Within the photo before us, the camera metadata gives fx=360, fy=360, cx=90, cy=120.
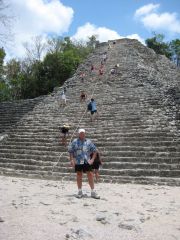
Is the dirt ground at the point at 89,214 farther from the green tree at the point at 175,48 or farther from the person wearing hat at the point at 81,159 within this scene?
the green tree at the point at 175,48

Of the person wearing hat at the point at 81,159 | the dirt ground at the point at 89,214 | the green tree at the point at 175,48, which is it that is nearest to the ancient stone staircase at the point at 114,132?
the dirt ground at the point at 89,214

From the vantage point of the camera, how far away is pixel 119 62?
24.8 meters

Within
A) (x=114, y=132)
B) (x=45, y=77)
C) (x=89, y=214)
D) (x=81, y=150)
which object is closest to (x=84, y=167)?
(x=81, y=150)

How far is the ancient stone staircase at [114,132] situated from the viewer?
10523 millimetres

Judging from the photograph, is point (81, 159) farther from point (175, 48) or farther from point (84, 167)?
point (175, 48)

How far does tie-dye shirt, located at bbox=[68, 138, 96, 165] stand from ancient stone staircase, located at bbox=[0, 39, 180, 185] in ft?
8.73

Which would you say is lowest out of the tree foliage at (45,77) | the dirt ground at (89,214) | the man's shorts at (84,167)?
the dirt ground at (89,214)

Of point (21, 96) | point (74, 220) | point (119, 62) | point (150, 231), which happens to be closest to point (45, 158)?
point (74, 220)

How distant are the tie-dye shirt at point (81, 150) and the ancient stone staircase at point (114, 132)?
2662 millimetres

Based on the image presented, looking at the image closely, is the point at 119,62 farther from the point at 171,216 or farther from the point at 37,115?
the point at 171,216

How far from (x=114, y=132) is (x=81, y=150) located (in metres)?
5.46

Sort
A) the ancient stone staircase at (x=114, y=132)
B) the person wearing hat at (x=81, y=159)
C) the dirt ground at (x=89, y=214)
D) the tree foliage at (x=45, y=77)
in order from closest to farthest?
the dirt ground at (x=89, y=214) < the person wearing hat at (x=81, y=159) < the ancient stone staircase at (x=114, y=132) < the tree foliage at (x=45, y=77)

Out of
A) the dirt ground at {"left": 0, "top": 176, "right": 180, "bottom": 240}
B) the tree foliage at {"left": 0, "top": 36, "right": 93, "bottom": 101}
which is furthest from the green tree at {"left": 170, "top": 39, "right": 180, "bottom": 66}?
the dirt ground at {"left": 0, "top": 176, "right": 180, "bottom": 240}

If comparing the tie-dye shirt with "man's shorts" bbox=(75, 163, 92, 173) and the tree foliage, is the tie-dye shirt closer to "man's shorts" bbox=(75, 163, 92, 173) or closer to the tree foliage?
"man's shorts" bbox=(75, 163, 92, 173)
